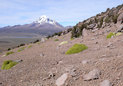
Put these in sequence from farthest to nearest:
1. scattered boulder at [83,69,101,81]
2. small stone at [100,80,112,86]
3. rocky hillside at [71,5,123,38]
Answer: rocky hillside at [71,5,123,38] → scattered boulder at [83,69,101,81] → small stone at [100,80,112,86]

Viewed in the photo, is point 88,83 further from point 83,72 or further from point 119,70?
point 119,70

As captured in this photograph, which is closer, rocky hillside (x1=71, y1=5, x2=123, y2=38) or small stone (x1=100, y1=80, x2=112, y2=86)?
small stone (x1=100, y1=80, x2=112, y2=86)

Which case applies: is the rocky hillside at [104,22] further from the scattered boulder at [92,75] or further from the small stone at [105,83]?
the small stone at [105,83]

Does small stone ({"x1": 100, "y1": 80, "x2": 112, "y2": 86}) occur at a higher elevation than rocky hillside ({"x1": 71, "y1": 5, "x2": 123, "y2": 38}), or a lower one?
lower

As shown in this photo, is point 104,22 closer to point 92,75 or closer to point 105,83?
point 92,75

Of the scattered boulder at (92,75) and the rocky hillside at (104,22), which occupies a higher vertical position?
the rocky hillside at (104,22)

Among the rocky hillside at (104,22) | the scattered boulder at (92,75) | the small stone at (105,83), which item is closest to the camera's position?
the small stone at (105,83)

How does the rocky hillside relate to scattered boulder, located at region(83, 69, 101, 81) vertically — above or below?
above

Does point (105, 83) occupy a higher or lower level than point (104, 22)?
lower

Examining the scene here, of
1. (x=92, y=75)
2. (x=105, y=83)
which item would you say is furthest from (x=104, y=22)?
(x=105, y=83)

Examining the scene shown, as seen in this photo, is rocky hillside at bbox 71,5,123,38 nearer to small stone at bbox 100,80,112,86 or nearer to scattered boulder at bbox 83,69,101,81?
scattered boulder at bbox 83,69,101,81

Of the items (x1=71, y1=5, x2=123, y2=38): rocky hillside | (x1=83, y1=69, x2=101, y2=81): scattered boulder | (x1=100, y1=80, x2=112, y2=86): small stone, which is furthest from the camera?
(x1=71, y1=5, x2=123, y2=38): rocky hillside

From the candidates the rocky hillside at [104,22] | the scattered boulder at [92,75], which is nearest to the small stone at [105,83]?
the scattered boulder at [92,75]

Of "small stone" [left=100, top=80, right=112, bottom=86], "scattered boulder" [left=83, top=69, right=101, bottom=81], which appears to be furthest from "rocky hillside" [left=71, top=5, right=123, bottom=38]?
"small stone" [left=100, top=80, right=112, bottom=86]
